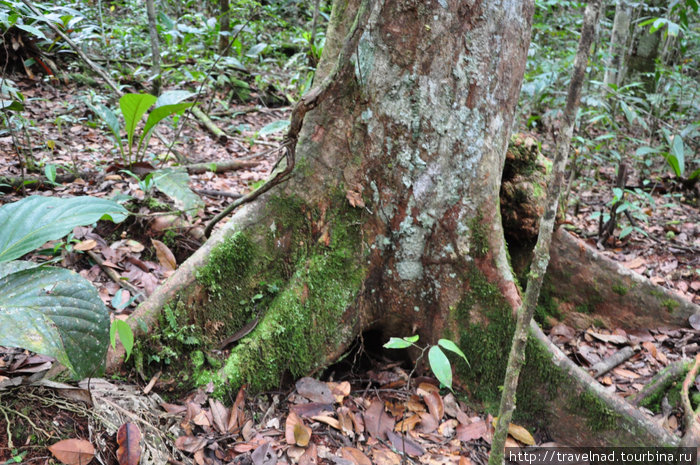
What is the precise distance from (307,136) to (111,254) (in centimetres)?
149

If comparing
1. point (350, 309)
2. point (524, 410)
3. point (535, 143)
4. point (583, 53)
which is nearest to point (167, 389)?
point (350, 309)

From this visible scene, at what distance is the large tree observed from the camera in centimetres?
246

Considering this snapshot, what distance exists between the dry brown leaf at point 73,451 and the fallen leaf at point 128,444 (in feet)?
0.32

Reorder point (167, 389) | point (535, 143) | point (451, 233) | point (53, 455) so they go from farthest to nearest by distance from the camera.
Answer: point (535, 143) → point (451, 233) → point (167, 389) → point (53, 455)

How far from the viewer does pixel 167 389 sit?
2.33 metres

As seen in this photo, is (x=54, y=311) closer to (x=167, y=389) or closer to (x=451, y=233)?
(x=167, y=389)

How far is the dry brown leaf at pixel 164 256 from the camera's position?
305 centimetres

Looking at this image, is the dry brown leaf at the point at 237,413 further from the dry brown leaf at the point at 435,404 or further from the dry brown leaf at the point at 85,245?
the dry brown leaf at the point at 85,245

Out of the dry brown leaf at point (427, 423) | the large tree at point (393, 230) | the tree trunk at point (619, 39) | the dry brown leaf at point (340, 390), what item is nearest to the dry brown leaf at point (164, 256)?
the large tree at point (393, 230)

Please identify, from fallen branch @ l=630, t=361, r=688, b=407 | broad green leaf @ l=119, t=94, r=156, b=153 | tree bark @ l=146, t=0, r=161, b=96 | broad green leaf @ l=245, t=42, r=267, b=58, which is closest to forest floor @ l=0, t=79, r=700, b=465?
fallen branch @ l=630, t=361, r=688, b=407

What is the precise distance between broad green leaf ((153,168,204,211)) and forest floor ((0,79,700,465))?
20 centimetres

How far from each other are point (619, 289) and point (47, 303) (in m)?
3.53

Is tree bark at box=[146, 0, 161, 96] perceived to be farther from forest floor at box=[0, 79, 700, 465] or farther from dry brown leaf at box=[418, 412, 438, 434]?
dry brown leaf at box=[418, 412, 438, 434]

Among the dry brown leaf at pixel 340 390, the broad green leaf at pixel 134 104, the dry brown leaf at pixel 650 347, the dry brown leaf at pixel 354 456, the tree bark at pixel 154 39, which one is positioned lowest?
the dry brown leaf at pixel 354 456
